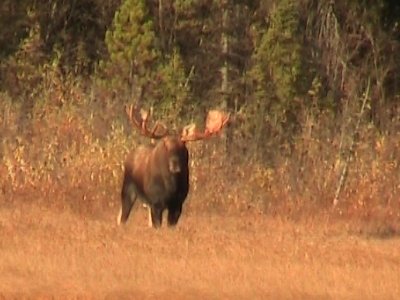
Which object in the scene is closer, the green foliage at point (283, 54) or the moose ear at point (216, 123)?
the moose ear at point (216, 123)

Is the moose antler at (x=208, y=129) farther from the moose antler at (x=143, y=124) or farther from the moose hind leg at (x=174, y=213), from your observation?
the moose hind leg at (x=174, y=213)

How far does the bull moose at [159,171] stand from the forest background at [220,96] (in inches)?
39.8

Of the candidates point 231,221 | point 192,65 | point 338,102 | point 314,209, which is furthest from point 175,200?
point 192,65

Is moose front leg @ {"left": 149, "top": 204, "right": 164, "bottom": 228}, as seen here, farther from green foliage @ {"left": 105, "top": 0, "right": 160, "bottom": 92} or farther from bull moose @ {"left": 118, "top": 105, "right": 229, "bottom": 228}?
green foliage @ {"left": 105, "top": 0, "right": 160, "bottom": 92}

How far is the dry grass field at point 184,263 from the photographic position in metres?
10.8

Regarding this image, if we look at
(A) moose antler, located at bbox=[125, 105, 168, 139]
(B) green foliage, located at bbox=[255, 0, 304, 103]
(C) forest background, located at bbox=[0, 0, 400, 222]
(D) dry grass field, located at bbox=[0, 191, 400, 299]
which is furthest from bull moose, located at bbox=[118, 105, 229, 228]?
(B) green foliage, located at bbox=[255, 0, 304, 103]

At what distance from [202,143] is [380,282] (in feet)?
35.0

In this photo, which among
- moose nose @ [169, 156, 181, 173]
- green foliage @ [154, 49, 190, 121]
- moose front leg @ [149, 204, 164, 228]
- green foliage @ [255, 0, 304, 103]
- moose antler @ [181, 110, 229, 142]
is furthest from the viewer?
green foliage @ [255, 0, 304, 103]

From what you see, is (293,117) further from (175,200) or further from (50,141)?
(175,200)

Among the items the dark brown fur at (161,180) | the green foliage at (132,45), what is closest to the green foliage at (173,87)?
the green foliage at (132,45)

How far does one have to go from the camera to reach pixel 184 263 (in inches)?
471

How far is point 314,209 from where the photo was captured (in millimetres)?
19734

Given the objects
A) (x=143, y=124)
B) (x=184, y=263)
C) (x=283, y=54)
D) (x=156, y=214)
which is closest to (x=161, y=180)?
(x=156, y=214)

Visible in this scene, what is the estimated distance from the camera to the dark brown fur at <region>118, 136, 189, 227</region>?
17.7 metres
